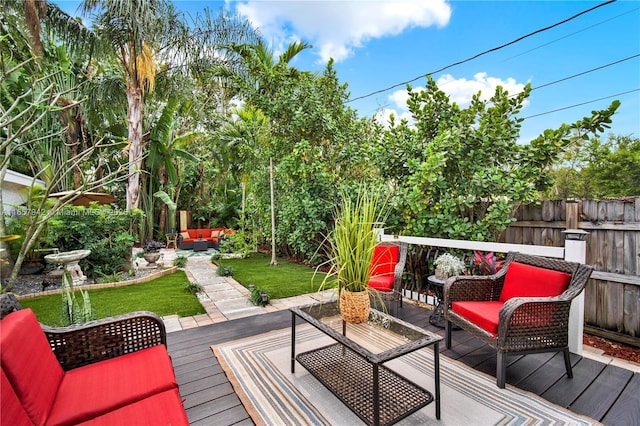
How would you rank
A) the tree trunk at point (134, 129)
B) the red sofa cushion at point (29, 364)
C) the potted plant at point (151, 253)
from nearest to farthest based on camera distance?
the red sofa cushion at point (29, 364) < the potted plant at point (151, 253) < the tree trunk at point (134, 129)

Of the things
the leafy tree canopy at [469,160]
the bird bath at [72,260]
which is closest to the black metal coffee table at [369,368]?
the leafy tree canopy at [469,160]

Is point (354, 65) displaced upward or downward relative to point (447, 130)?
upward

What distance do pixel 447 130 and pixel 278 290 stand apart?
3.46 metres

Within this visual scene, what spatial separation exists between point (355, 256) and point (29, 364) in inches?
69.1

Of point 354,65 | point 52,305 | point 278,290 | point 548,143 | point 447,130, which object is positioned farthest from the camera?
point 354,65

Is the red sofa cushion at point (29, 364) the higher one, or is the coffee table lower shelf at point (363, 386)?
the red sofa cushion at point (29, 364)

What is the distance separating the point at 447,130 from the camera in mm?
4039

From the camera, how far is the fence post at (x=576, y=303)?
266 centimetres

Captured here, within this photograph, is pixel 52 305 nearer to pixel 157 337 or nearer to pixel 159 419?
pixel 157 337

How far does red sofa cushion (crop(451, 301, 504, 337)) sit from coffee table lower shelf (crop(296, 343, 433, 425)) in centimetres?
74

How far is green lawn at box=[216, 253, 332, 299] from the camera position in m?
4.91

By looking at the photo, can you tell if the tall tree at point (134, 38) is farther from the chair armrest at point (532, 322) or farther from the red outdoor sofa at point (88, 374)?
the chair armrest at point (532, 322)

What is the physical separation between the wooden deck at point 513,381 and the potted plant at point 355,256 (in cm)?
99

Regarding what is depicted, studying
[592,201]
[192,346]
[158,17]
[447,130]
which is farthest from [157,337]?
[158,17]
